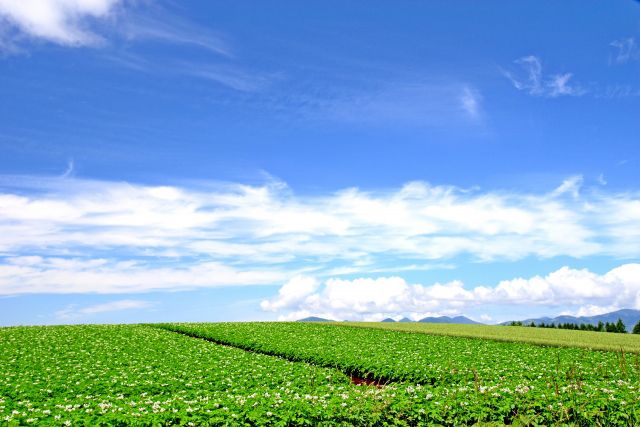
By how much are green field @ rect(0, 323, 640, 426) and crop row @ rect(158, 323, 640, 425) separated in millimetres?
80

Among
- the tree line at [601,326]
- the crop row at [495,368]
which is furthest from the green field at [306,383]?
the tree line at [601,326]

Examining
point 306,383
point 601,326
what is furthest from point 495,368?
point 601,326

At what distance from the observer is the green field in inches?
548

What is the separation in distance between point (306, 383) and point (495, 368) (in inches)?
428

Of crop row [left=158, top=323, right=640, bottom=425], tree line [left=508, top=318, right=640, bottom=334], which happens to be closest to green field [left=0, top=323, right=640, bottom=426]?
crop row [left=158, top=323, right=640, bottom=425]

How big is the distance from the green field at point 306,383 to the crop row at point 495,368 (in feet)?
0.26

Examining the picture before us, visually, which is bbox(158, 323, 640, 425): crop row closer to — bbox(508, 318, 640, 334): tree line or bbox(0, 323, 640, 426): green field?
bbox(0, 323, 640, 426): green field

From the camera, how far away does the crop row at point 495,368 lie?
15.5m

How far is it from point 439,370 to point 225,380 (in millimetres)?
10734

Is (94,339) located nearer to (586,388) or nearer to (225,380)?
(225,380)

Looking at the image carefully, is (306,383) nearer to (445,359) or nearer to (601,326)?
(445,359)

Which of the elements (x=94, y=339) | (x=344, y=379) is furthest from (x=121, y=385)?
(x=94, y=339)

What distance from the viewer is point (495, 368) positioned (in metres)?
25.5

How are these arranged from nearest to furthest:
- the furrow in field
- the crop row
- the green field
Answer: the green field < the crop row < the furrow in field
